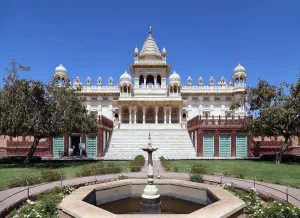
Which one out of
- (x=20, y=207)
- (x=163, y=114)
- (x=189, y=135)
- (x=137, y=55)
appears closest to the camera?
(x=20, y=207)

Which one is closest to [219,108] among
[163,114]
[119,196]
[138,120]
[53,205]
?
[163,114]

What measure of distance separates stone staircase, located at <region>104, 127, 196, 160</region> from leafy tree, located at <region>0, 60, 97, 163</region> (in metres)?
9.45

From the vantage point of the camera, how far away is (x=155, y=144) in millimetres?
31969

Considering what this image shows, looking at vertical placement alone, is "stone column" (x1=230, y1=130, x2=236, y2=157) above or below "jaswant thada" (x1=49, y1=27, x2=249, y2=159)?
below

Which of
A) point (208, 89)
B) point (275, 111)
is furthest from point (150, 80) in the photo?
point (275, 111)

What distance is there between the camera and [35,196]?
1060 cm

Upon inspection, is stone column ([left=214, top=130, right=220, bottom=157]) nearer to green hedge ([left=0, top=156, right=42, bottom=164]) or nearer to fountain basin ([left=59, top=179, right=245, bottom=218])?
green hedge ([left=0, top=156, right=42, bottom=164])

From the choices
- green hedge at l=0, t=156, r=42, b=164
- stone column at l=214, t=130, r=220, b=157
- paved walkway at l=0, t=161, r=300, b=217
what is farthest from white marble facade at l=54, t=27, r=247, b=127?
paved walkway at l=0, t=161, r=300, b=217

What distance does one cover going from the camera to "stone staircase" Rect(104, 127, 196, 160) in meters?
29.8

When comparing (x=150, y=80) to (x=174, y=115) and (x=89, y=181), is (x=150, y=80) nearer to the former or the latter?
(x=174, y=115)

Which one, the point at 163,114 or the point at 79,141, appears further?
the point at 163,114

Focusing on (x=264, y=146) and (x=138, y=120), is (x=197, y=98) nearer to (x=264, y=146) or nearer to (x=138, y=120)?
(x=138, y=120)

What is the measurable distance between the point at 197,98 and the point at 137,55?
51.4 ft

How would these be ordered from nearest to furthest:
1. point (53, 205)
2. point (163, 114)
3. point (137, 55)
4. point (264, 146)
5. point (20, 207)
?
point (53, 205) < point (20, 207) < point (264, 146) < point (163, 114) < point (137, 55)
